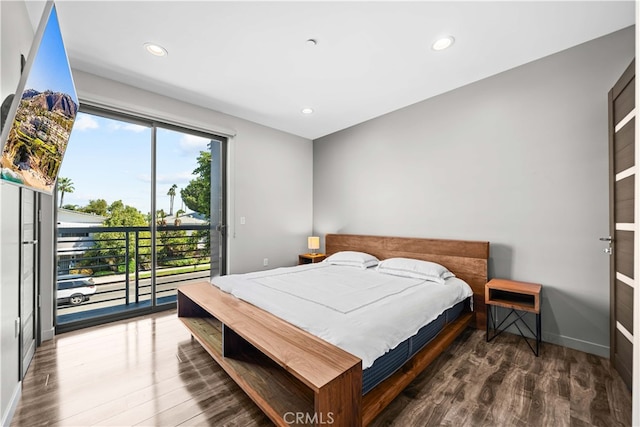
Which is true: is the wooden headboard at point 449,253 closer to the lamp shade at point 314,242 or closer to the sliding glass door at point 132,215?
the lamp shade at point 314,242

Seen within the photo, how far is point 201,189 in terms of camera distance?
151 inches

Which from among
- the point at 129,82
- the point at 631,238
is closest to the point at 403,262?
the point at 631,238

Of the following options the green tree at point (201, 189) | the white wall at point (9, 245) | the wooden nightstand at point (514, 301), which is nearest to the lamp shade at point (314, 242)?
the green tree at point (201, 189)

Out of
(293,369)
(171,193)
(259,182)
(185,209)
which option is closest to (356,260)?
(259,182)

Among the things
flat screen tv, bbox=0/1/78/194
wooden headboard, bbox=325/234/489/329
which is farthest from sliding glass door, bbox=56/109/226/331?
A: wooden headboard, bbox=325/234/489/329

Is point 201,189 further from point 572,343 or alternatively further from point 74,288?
point 572,343

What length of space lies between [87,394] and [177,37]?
267cm

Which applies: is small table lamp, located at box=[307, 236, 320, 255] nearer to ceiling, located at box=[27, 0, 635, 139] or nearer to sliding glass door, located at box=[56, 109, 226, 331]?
sliding glass door, located at box=[56, 109, 226, 331]

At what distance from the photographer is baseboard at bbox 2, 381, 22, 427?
1461 mm

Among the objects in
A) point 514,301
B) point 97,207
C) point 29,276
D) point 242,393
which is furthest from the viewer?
point 97,207

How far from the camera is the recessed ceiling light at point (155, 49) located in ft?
7.64

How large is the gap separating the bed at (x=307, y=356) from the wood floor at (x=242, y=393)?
0.53ft

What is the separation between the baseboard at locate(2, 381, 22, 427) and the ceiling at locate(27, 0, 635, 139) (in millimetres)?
2550

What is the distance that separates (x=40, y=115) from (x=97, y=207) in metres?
2.48
